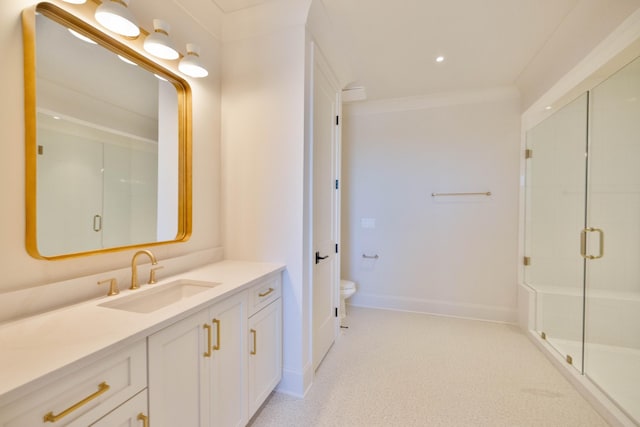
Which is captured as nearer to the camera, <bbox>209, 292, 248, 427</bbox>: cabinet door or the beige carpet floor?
<bbox>209, 292, 248, 427</bbox>: cabinet door

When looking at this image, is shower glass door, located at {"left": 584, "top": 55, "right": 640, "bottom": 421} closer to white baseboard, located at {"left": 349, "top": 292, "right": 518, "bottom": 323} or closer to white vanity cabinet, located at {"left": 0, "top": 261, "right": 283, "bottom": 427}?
white baseboard, located at {"left": 349, "top": 292, "right": 518, "bottom": 323}

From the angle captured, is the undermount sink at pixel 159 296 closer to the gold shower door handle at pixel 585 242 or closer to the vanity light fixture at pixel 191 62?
the vanity light fixture at pixel 191 62

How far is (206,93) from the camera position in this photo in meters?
1.84

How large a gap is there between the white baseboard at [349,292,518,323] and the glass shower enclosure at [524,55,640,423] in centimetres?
42

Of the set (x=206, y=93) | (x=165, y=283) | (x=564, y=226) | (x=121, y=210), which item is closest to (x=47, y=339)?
(x=165, y=283)

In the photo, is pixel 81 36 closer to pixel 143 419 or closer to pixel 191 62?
pixel 191 62

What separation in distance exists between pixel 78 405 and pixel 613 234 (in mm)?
3202

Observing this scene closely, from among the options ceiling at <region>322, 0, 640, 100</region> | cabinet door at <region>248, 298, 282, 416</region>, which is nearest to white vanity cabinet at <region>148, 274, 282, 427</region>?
Result: cabinet door at <region>248, 298, 282, 416</region>

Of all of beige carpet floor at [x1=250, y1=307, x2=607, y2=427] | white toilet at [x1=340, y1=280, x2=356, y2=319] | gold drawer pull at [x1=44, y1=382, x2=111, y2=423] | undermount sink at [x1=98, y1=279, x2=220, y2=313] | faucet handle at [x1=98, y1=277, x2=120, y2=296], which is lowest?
beige carpet floor at [x1=250, y1=307, x2=607, y2=427]

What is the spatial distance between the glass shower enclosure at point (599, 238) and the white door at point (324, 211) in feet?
6.11

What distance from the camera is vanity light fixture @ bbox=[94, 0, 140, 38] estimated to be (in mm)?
1164

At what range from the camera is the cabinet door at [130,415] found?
80cm

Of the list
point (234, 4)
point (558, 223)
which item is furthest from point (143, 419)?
point (558, 223)

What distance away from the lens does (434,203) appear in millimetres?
3205
